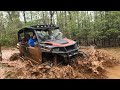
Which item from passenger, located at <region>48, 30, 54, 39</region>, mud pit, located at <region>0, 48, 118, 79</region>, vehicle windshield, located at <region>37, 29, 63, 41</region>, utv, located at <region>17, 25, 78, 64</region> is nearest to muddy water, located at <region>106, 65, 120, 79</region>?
mud pit, located at <region>0, 48, 118, 79</region>

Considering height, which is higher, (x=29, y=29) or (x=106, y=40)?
(x=29, y=29)

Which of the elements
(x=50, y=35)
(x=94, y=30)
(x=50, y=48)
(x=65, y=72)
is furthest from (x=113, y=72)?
(x=94, y=30)

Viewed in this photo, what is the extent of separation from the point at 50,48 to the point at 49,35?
5.31 feet

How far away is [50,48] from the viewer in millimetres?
8539

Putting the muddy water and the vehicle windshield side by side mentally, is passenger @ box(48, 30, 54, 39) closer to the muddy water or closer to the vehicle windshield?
the vehicle windshield

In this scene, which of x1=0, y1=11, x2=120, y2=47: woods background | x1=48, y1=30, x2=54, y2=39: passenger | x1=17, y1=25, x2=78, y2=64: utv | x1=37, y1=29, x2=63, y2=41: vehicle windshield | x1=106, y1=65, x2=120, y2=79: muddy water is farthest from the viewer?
x1=0, y1=11, x2=120, y2=47: woods background

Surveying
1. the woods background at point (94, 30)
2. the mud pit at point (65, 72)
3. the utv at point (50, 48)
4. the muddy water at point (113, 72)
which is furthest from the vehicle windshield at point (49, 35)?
the woods background at point (94, 30)

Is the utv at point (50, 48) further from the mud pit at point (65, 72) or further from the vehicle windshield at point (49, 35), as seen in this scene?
the mud pit at point (65, 72)

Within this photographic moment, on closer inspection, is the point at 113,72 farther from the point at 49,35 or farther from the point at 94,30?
the point at 94,30

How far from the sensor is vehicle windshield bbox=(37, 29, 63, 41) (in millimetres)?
9742
